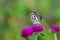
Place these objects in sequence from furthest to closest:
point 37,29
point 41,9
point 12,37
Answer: point 41,9 → point 12,37 → point 37,29

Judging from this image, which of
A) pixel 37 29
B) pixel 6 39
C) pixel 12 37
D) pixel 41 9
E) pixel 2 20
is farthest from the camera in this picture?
pixel 41 9

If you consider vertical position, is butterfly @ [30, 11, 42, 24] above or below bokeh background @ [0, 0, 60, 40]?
below

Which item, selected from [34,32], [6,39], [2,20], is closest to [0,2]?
[2,20]

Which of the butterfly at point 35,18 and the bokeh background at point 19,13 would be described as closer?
the butterfly at point 35,18

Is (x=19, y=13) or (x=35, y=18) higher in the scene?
(x=19, y=13)

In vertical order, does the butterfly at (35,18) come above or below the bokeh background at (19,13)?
below

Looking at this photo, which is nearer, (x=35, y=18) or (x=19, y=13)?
(x=35, y=18)

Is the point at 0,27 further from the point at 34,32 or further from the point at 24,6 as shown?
the point at 34,32

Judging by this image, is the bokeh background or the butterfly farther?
the bokeh background
